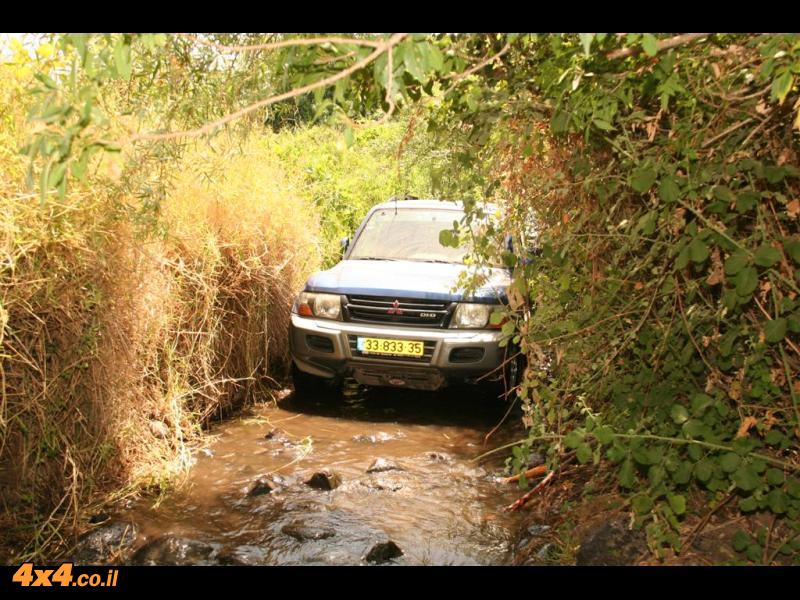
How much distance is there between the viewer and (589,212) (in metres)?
4.45

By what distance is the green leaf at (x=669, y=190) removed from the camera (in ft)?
11.6

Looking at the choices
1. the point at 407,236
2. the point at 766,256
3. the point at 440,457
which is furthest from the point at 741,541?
the point at 407,236

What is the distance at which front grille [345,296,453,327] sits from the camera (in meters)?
6.88

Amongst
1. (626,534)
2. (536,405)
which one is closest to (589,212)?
(536,405)

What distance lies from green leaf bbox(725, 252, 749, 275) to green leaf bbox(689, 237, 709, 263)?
10 cm

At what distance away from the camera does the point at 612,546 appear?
387 centimetres

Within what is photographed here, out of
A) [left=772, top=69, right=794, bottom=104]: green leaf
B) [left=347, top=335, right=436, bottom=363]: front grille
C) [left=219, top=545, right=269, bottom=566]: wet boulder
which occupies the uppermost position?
[left=772, top=69, right=794, bottom=104]: green leaf

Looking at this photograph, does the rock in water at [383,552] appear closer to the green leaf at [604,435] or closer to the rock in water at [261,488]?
the rock in water at [261,488]

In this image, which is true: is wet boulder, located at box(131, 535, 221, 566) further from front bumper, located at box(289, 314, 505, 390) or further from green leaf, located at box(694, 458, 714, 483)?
front bumper, located at box(289, 314, 505, 390)

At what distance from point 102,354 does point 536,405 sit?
254cm

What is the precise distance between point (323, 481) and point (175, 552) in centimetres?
133

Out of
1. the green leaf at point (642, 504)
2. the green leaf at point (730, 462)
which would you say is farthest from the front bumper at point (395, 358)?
the green leaf at point (730, 462)

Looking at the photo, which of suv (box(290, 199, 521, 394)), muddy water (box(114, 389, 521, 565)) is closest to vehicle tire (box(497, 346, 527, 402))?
suv (box(290, 199, 521, 394))
